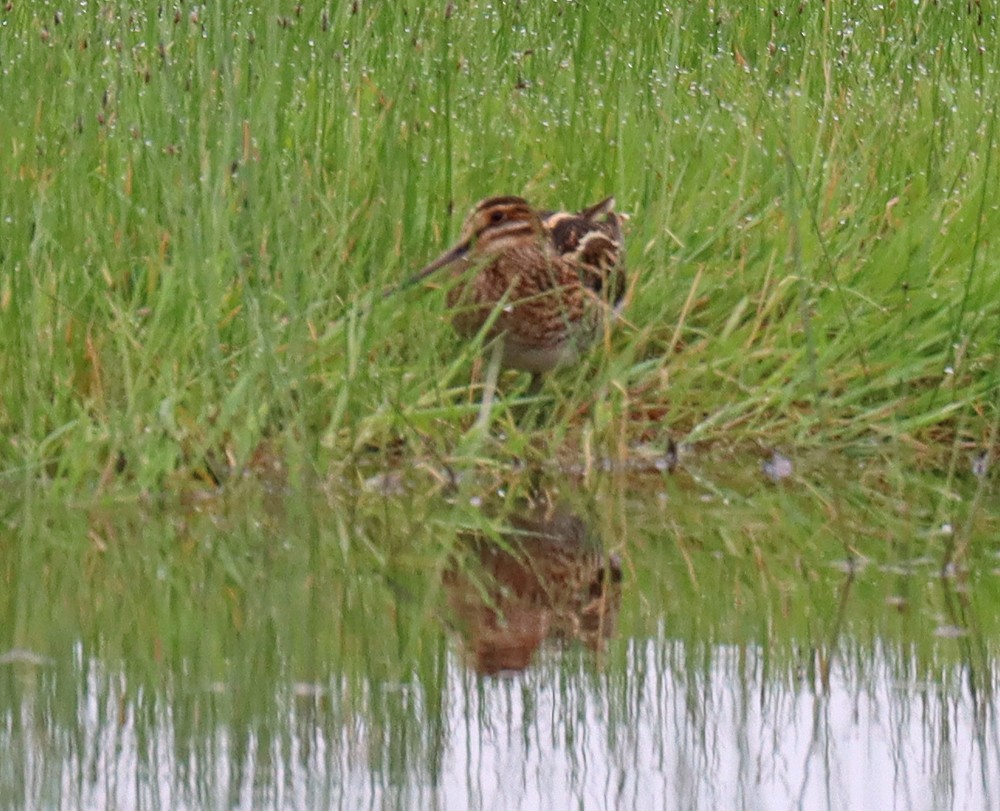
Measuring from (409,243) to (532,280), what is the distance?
0.40 m

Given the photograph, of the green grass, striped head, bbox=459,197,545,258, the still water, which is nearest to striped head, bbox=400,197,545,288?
striped head, bbox=459,197,545,258

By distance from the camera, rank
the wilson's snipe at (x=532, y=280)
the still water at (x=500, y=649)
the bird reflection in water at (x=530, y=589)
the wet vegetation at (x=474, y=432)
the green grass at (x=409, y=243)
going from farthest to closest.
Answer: the wilson's snipe at (x=532, y=280) → the green grass at (x=409, y=243) → the bird reflection in water at (x=530, y=589) → the wet vegetation at (x=474, y=432) → the still water at (x=500, y=649)

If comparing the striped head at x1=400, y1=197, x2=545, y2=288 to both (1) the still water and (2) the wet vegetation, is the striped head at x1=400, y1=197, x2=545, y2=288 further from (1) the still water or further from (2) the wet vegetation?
(1) the still water

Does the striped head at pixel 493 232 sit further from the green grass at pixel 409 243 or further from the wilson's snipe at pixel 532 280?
the green grass at pixel 409 243

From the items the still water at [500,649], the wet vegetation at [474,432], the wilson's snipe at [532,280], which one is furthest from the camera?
the wilson's snipe at [532,280]

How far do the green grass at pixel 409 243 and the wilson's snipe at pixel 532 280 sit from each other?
0.32 feet

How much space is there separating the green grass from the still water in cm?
32

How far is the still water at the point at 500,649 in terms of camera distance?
3.51 m

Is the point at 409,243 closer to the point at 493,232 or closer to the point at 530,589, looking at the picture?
the point at 493,232

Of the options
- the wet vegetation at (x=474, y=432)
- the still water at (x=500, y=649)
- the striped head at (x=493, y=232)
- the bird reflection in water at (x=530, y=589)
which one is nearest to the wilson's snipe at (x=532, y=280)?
the striped head at (x=493, y=232)

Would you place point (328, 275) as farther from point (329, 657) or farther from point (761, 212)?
point (329, 657)

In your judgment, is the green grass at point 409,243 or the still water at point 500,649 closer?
the still water at point 500,649

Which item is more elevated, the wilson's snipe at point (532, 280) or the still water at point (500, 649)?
the wilson's snipe at point (532, 280)

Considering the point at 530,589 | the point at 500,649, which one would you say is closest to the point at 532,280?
the point at 530,589
